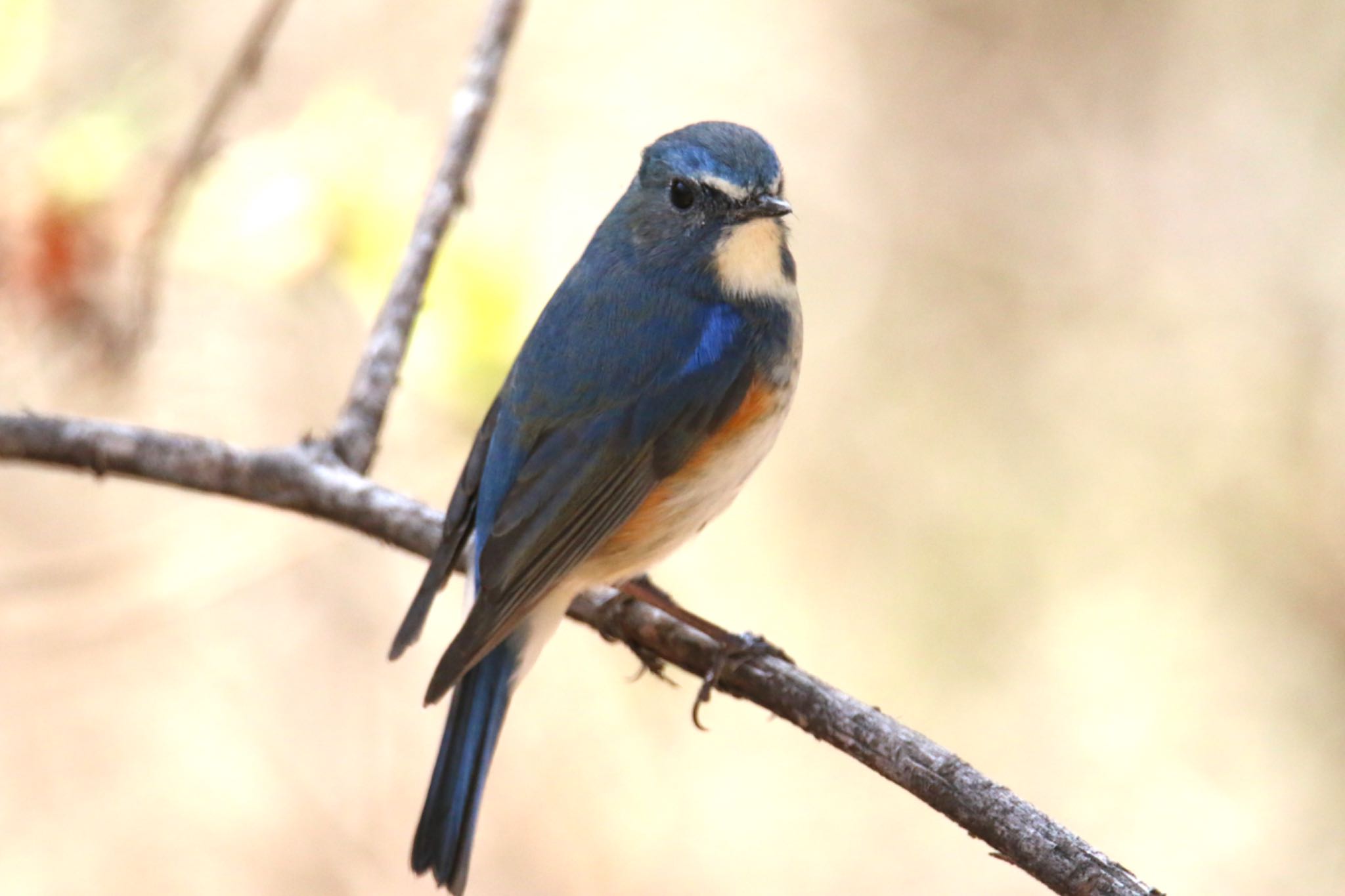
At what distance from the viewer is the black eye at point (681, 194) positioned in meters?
3.10

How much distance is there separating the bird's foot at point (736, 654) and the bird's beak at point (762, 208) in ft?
2.94

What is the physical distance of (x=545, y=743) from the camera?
196 inches

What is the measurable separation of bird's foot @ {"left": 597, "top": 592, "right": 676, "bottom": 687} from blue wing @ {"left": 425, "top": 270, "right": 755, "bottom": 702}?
1.08ft

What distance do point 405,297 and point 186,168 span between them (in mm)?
696

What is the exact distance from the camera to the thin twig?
11.3 ft

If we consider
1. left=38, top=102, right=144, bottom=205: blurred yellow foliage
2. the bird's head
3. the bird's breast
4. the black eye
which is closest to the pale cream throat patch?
the bird's head

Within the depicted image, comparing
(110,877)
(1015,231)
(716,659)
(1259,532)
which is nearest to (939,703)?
(1259,532)

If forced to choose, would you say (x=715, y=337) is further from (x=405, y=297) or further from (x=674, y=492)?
(x=405, y=297)

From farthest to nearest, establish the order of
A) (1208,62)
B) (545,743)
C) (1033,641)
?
(1208,62)
(1033,641)
(545,743)

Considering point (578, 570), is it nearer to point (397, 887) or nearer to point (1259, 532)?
point (397, 887)

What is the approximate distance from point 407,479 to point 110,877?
1748 millimetres

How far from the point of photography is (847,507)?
568 cm

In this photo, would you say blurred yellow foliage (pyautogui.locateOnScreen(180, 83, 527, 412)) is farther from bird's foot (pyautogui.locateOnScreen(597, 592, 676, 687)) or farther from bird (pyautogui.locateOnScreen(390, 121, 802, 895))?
bird's foot (pyautogui.locateOnScreen(597, 592, 676, 687))

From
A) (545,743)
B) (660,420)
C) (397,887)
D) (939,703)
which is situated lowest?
(397,887)
